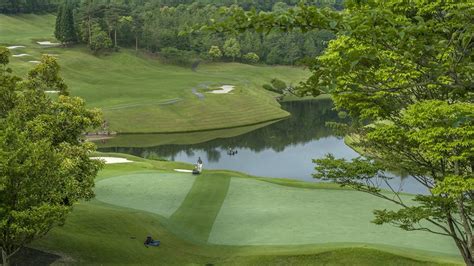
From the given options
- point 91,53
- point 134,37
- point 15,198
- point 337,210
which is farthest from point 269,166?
point 134,37

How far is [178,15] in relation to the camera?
197 meters

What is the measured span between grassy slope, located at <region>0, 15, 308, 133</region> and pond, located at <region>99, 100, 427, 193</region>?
21.4 feet

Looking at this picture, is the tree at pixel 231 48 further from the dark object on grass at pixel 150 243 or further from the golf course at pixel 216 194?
the dark object on grass at pixel 150 243

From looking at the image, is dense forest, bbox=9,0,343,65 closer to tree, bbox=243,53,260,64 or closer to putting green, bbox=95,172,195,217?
tree, bbox=243,53,260,64

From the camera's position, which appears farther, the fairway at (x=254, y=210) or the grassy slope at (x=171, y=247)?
the fairway at (x=254, y=210)

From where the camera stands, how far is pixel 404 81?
15.1 meters

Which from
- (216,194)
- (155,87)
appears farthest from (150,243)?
(155,87)

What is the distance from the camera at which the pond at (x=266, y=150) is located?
64875 millimetres

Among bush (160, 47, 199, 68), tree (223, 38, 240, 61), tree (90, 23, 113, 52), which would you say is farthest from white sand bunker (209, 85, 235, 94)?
tree (223, 38, 240, 61)

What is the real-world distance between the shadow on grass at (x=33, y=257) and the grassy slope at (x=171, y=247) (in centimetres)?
70

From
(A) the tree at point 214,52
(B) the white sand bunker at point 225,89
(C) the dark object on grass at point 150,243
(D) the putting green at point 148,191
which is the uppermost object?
(A) the tree at point 214,52

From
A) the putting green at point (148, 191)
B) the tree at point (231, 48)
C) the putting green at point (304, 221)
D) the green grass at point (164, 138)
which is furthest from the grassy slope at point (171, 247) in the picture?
the tree at point (231, 48)

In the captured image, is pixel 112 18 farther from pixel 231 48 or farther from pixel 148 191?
pixel 148 191

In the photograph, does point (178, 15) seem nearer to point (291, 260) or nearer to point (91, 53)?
point (91, 53)
